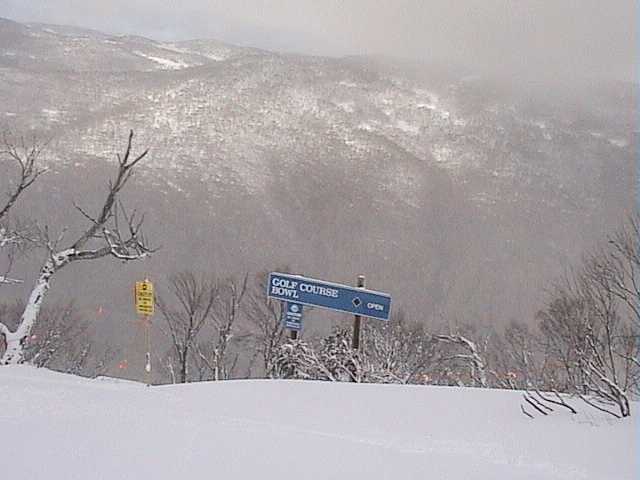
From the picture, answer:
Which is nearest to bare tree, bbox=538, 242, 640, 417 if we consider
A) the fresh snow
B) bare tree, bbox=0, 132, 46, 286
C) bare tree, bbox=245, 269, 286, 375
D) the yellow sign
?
the yellow sign

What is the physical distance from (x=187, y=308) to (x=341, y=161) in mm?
5735

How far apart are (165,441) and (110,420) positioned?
0.57m

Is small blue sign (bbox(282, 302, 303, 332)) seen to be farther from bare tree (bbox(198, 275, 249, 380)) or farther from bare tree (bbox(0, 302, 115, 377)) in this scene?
bare tree (bbox(0, 302, 115, 377))

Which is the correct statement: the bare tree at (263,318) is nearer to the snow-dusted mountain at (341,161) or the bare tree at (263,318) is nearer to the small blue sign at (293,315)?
the snow-dusted mountain at (341,161)

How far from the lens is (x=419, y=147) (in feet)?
66.1

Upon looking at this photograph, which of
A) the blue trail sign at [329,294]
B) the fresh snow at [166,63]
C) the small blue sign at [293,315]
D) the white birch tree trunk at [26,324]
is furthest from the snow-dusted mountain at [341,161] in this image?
the blue trail sign at [329,294]

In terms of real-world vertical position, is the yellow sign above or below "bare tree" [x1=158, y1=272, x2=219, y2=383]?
above

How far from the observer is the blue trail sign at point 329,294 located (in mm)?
9266

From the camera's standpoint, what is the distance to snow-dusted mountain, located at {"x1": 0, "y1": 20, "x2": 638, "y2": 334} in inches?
657

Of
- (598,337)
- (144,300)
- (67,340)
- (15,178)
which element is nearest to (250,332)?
(67,340)

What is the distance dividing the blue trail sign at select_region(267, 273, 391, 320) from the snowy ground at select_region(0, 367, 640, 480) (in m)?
2.99

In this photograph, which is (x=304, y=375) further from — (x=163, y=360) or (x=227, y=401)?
(x=163, y=360)

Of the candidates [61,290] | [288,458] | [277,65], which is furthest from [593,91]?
[288,458]

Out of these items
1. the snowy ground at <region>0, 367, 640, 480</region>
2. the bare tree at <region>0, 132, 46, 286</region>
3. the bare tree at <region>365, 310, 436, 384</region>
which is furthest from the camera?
the bare tree at <region>365, 310, 436, 384</region>
